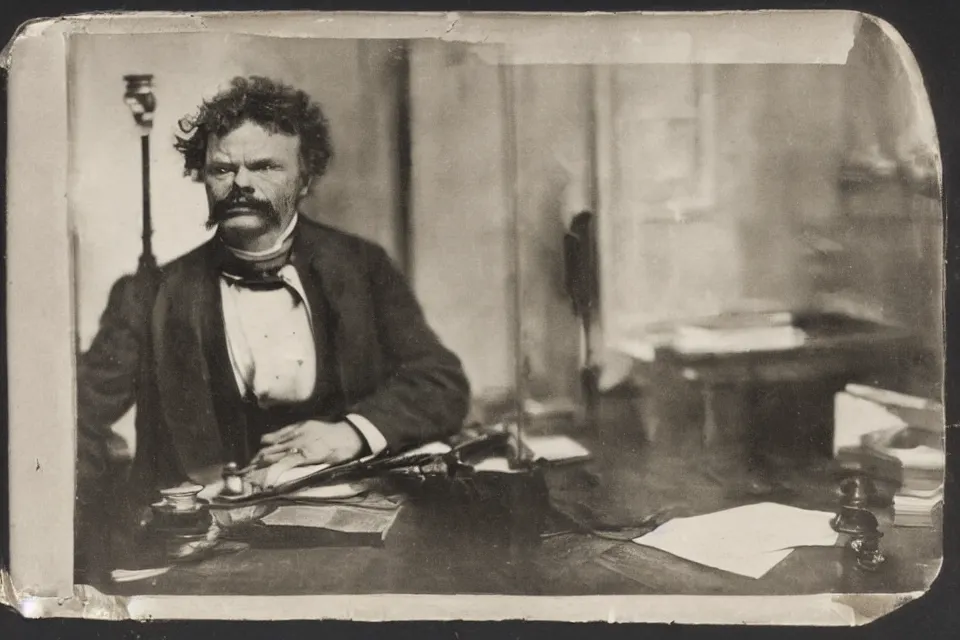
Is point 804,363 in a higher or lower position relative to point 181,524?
higher

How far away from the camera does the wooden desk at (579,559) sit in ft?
5.70

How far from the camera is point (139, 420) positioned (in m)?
1.74

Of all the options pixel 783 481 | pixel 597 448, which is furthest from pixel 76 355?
pixel 783 481

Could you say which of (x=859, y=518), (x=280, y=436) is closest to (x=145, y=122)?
(x=280, y=436)

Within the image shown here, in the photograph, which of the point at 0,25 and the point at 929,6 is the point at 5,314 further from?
the point at 929,6

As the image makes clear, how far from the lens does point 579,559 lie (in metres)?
1.75

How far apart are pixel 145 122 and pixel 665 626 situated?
4.93ft

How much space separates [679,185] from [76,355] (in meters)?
1.29

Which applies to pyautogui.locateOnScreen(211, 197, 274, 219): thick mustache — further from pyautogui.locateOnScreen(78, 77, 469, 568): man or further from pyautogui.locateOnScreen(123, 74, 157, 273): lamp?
pyautogui.locateOnScreen(123, 74, 157, 273): lamp

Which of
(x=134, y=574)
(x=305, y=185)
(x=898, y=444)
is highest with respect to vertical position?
(x=305, y=185)

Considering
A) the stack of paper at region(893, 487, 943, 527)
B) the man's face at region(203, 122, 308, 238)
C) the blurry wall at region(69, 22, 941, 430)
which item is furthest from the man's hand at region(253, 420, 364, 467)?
the stack of paper at region(893, 487, 943, 527)

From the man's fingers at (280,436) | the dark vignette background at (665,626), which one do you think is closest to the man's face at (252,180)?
the dark vignette background at (665,626)

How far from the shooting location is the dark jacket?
5.68ft

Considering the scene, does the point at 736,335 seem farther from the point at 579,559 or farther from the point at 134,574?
the point at 134,574
